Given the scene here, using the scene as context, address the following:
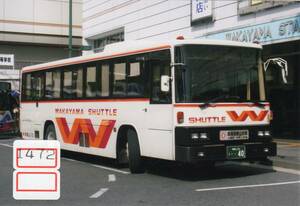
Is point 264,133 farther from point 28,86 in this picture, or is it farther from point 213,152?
point 28,86

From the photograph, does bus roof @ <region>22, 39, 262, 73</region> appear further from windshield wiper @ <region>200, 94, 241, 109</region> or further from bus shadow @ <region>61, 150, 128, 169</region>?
bus shadow @ <region>61, 150, 128, 169</region>

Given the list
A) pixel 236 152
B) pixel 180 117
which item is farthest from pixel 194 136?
pixel 236 152

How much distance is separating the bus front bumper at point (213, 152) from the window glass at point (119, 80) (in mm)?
2448

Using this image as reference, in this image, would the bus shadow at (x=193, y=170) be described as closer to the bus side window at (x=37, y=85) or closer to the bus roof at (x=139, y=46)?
the bus roof at (x=139, y=46)

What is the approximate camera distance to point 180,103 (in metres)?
10.9

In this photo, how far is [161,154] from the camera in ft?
37.4

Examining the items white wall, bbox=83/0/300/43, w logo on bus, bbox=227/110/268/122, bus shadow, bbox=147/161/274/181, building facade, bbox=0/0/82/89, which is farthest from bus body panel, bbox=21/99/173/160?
building facade, bbox=0/0/82/89

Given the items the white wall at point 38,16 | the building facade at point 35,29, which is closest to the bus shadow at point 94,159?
the building facade at point 35,29

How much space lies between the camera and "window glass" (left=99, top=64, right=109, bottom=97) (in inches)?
529

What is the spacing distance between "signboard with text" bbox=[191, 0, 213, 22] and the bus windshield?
32.0 ft

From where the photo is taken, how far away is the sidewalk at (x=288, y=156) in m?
12.9

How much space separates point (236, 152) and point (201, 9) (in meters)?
11.8

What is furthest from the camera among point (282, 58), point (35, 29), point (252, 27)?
point (35, 29)

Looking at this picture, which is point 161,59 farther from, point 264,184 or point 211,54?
point 264,184
